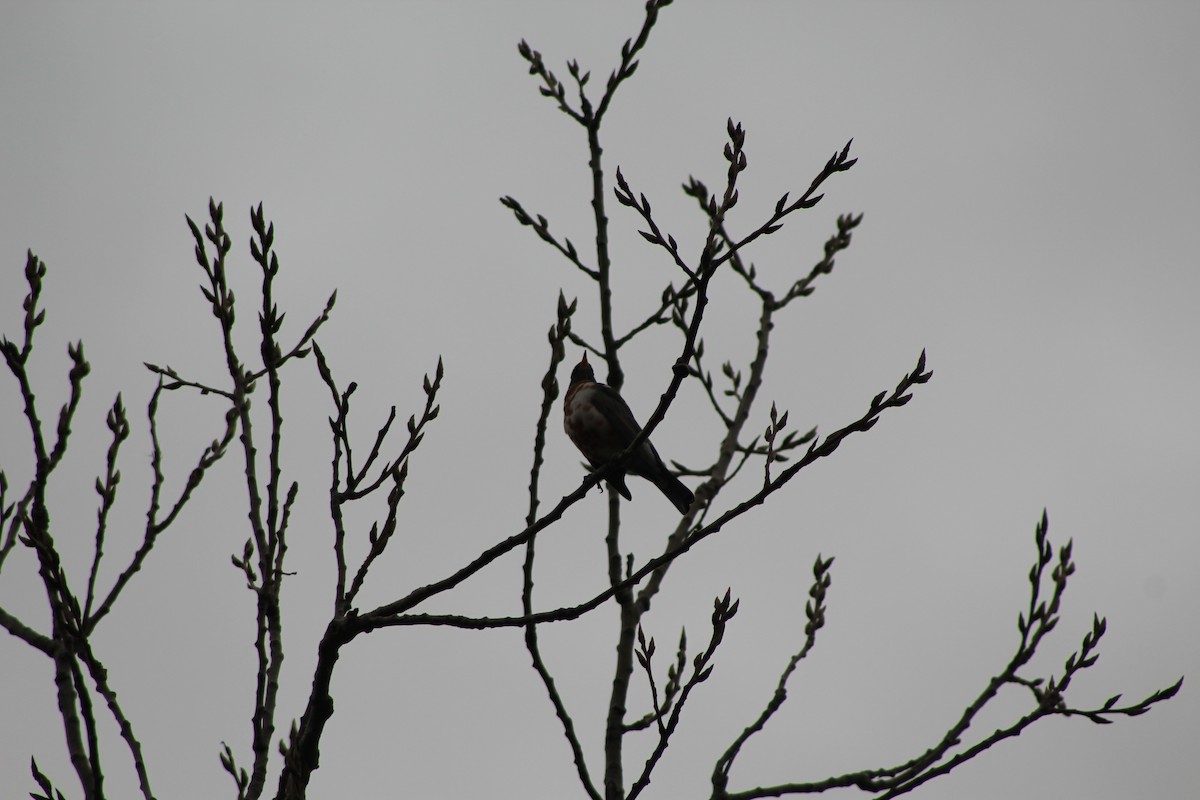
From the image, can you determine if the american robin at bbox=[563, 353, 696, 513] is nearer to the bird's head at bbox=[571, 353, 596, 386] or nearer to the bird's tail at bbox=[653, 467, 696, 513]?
the bird's tail at bbox=[653, 467, 696, 513]

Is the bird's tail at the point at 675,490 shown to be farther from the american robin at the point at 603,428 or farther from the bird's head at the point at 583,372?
the bird's head at the point at 583,372

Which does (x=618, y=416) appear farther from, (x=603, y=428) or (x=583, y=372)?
(x=583, y=372)

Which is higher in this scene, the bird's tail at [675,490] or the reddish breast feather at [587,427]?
the reddish breast feather at [587,427]

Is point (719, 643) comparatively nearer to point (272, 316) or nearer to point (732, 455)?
point (272, 316)

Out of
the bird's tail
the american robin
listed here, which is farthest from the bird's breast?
the bird's tail

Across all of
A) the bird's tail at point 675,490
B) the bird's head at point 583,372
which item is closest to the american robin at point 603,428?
the bird's tail at point 675,490

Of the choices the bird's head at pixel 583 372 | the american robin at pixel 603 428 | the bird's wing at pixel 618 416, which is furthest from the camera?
the bird's head at pixel 583 372

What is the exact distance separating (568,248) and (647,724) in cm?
225

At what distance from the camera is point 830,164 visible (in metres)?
2.83

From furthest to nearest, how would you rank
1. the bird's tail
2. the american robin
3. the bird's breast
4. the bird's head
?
the bird's head → the bird's breast → the american robin → the bird's tail

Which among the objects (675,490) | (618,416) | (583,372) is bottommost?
(675,490)

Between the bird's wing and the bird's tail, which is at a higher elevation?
the bird's wing

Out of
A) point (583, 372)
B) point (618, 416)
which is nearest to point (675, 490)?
point (618, 416)

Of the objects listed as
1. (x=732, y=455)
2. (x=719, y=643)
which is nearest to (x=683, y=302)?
(x=732, y=455)
